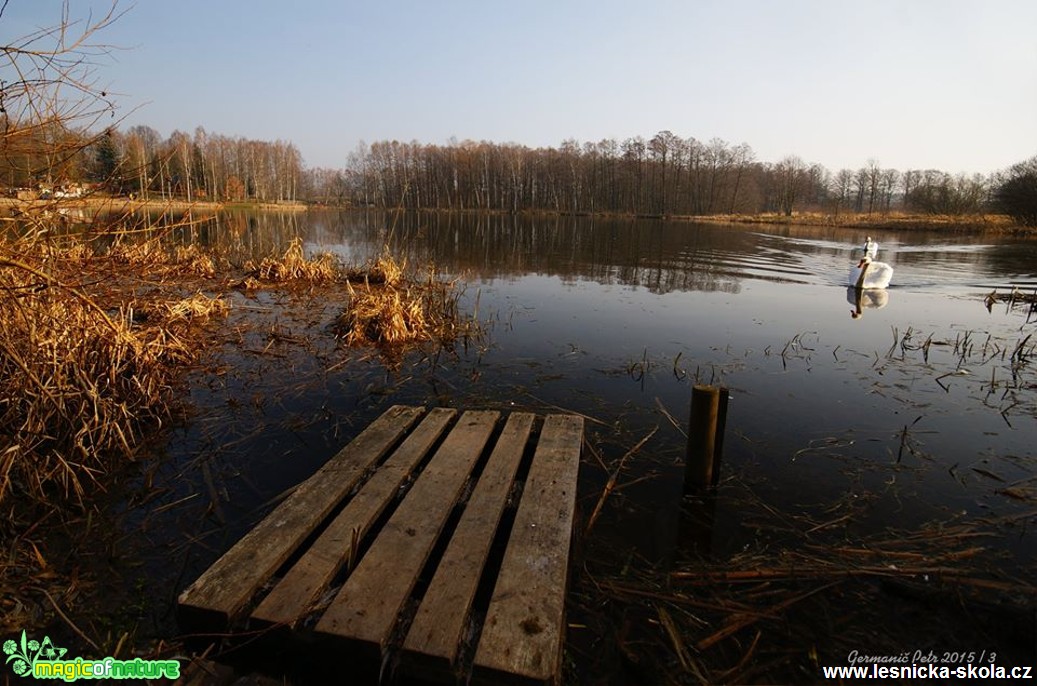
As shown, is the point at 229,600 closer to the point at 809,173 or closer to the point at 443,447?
the point at 443,447

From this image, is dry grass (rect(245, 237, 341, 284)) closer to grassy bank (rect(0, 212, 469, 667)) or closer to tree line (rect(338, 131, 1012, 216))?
grassy bank (rect(0, 212, 469, 667))

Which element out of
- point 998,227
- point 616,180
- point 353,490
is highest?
point 616,180

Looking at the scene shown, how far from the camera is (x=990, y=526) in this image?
3746mm

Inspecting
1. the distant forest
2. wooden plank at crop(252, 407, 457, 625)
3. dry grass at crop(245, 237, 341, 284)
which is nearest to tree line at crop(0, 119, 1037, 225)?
the distant forest

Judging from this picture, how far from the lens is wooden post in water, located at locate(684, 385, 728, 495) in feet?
13.1

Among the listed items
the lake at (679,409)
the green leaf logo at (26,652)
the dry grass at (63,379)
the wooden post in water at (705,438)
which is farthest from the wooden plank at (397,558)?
the dry grass at (63,379)

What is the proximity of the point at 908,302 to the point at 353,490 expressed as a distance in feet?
50.3

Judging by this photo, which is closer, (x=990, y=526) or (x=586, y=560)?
(x=586, y=560)

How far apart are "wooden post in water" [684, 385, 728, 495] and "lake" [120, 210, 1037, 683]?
0.66 feet

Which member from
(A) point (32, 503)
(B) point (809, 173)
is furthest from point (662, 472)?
(B) point (809, 173)

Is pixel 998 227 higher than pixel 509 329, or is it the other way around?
pixel 998 227

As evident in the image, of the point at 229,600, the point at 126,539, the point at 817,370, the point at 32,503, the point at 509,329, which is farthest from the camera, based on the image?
the point at 509,329

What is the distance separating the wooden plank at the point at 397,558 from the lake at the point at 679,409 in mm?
1032

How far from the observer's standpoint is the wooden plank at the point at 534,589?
83.8 inches
